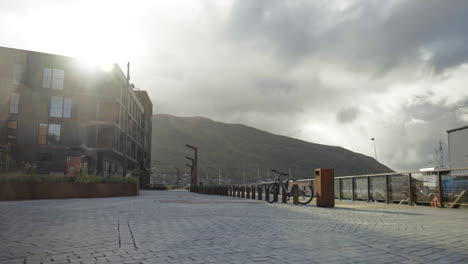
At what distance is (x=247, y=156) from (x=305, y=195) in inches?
6115

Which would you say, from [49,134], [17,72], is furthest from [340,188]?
[17,72]

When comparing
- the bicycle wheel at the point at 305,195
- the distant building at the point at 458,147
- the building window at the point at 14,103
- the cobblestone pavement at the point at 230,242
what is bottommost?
the cobblestone pavement at the point at 230,242

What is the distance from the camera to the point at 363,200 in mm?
17391

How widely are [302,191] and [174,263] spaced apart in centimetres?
1167

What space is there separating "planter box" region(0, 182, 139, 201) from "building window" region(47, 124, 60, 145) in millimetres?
21764

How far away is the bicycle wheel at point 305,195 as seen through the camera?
567 inches

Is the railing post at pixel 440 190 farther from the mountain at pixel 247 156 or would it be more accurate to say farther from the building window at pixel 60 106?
the mountain at pixel 247 156

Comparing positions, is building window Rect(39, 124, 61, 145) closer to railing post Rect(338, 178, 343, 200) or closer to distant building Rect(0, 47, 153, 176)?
distant building Rect(0, 47, 153, 176)

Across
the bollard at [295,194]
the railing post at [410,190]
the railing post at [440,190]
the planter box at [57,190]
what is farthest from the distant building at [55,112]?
the railing post at [440,190]

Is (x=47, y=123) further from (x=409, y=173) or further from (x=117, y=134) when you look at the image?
(x=409, y=173)

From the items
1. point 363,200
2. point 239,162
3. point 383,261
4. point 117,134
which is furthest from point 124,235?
point 239,162

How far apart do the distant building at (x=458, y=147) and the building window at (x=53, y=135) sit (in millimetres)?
39249

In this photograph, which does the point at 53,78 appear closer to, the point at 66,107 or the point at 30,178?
the point at 66,107

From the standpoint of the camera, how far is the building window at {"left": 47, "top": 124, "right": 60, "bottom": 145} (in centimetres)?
4057
